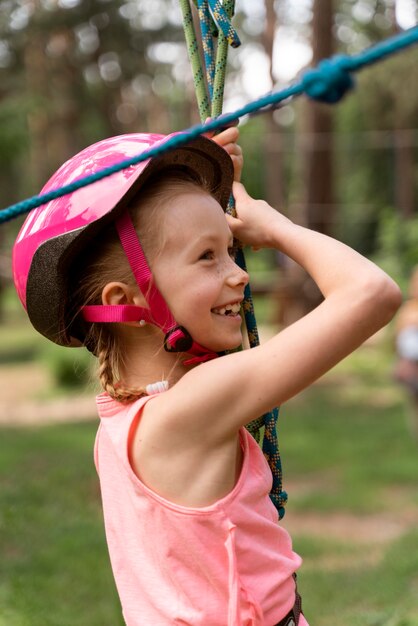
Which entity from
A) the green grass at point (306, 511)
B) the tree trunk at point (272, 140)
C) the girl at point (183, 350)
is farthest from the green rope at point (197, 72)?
the tree trunk at point (272, 140)

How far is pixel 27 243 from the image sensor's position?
1796 mm

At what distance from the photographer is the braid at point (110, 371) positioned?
5.71 feet

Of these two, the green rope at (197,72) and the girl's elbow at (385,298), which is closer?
the girl's elbow at (385,298)

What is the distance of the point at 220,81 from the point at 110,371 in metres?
0.67

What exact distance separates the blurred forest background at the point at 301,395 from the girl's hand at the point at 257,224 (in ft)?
1.69

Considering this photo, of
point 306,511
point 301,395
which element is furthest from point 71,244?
point 301,395

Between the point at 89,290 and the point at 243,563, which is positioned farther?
the point at 89,290

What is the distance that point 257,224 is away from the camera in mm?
1839

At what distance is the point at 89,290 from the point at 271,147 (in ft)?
60.7

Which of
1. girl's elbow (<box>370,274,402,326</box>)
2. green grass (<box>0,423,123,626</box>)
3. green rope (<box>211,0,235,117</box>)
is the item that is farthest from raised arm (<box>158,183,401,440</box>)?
green grass (<box>0,423,123,626</box>)

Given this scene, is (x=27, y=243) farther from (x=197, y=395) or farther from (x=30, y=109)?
(x=30, y=109)

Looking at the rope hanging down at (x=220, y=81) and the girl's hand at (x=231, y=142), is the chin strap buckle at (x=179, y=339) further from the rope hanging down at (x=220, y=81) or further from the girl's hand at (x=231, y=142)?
the girl's hand at (x=231, y=142)

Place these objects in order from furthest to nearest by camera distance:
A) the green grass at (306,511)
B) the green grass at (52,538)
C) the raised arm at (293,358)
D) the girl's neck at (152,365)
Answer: the green grass at (306,511)
the green grass at (52,538)
the girl's neck at (152,365)
the raised arm at (293,358)

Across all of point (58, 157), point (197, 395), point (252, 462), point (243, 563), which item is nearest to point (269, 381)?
point (197, 395)
